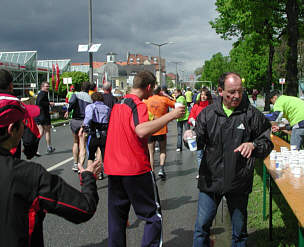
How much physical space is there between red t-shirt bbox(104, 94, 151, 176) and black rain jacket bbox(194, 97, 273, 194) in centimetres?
61

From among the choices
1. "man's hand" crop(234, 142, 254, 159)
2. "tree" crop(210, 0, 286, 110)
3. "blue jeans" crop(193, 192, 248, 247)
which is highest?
"tree" crop(210, 0, 286, 110)

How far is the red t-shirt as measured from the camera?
323cm

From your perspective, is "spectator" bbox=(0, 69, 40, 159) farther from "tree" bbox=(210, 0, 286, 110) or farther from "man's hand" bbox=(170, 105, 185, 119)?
"tree" bbox=(210, 0, 286, 110)

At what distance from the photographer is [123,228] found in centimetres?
342

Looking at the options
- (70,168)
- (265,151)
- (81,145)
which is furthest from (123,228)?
(70,168)

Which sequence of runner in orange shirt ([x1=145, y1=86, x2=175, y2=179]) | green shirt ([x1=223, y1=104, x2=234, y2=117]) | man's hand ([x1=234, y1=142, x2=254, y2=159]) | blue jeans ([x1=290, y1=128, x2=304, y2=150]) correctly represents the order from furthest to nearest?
runner in orange shirt ([x1=145, y1=86, x2=175, y2=179]) → blue jeans ([x1=290, y1=128, x2=304, y2=150]) → green shirt ([x1=223, y1=104, x2=234, y2=117]) → man's hand ([x1=234, y1=142, x2=254, y2=159])

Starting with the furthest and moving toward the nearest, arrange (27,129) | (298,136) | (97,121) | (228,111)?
(298,136) → (97,121) → (27,129) → (228,111)

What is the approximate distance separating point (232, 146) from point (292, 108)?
180 inches

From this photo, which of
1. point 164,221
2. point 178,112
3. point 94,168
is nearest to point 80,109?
point 164,221

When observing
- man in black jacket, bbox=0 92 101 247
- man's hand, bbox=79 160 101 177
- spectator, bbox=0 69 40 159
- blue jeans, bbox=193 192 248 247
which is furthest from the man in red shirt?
man in black jacket, bbox=0 92 101 247

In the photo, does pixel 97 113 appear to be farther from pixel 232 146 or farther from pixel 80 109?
pixel 232 146

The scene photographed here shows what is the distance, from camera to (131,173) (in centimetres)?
324

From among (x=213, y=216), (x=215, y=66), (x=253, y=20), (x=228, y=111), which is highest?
(x=215, y=66)

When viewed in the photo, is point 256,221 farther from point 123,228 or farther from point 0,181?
point 0,181
